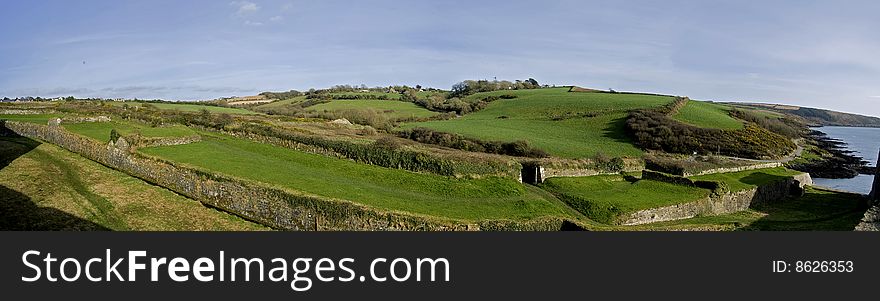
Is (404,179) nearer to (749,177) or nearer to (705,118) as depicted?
(749,177)

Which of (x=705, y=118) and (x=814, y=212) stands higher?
(x=705, y=118)

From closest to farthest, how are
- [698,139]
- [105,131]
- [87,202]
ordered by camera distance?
[87,202] < [105,131] < [698,139]

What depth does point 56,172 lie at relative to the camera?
786 inches

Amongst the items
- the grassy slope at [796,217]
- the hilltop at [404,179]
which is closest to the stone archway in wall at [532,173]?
the hilltop at [404,179]

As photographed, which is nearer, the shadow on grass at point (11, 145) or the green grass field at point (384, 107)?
the shadow on grass at point (11, 145)

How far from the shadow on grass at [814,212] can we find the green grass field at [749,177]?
133cm

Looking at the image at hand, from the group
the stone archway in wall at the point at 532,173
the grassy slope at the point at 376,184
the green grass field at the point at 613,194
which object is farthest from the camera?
the stone archway in wall at the point at 532,173

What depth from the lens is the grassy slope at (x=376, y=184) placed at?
18.1 meters

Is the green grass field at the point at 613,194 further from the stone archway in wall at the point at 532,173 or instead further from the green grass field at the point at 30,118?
the green grass field at the point at 30,118

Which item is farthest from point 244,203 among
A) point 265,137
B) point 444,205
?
point 265,137

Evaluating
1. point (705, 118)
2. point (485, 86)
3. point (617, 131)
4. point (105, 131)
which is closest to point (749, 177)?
point (617, 131)

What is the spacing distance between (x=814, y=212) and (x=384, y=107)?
2380 inches

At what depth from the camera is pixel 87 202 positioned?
1700 centimetres

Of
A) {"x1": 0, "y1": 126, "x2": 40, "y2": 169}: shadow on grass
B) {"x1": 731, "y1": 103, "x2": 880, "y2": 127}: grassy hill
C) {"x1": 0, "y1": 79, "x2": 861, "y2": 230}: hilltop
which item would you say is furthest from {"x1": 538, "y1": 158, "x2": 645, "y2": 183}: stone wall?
{"x1": 731, "y1": 103, "x2": 880, "y2": 127}: grassy hill
